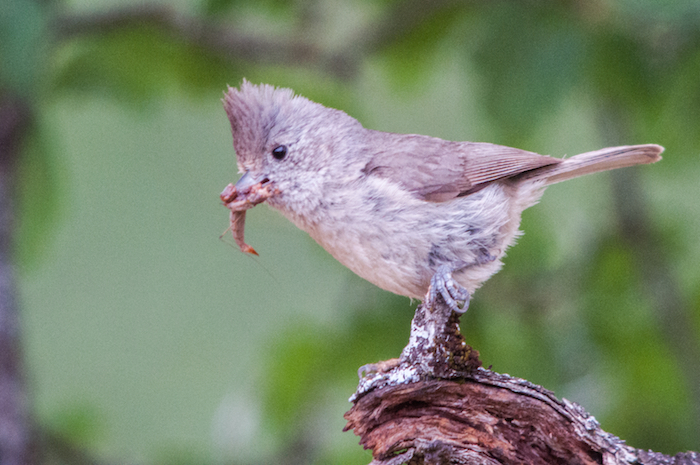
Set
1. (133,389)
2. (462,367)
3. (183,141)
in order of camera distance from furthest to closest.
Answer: (133,389) < (183,141) < (462,367)

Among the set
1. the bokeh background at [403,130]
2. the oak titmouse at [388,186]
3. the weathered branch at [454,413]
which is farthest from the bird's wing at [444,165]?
the weathered branch at [454,413]

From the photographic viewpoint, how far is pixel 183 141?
407 cm

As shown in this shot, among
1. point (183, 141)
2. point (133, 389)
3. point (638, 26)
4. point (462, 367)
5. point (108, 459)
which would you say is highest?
point (183, 141)

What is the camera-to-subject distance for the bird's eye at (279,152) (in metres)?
2.35

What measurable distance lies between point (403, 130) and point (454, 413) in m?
2.14

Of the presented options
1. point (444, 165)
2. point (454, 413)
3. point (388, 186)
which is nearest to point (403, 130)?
point (444, 165)

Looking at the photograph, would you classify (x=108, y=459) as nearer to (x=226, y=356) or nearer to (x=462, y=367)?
(x=226, y=356)

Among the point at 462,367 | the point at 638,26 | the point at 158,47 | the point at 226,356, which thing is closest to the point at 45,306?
the point at 226,356

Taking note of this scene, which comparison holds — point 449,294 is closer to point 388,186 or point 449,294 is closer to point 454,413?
point 454,413

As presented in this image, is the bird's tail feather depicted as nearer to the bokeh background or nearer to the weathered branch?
the bokeh background

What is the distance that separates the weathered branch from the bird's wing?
1.68 ft

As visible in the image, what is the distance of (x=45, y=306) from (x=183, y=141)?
4.33ft

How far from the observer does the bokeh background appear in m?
2.79

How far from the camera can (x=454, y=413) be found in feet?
6.02
